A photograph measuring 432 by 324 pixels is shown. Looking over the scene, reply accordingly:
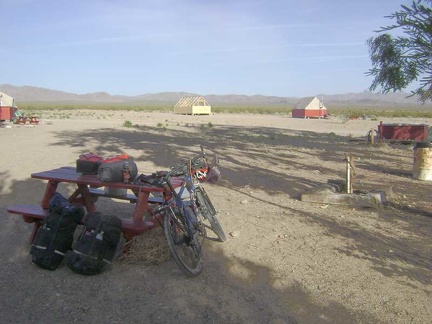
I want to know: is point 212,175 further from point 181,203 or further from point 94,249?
point 94,249

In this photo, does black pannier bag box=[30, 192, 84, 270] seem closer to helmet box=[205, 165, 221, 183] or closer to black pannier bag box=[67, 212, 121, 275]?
black pannier bag box=[67, 212, 121, 275]

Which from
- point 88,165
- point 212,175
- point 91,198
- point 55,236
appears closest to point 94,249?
point 55,236

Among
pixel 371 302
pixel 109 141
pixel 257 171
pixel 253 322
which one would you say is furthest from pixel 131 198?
pixel 109 141

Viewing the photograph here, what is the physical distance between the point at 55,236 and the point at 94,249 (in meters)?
0.44

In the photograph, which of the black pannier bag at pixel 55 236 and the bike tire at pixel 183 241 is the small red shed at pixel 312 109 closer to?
the bike tire at pixel 183 241

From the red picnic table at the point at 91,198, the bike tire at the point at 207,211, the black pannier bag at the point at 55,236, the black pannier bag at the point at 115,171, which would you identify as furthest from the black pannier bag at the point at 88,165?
the bike tire at the point at 207,211

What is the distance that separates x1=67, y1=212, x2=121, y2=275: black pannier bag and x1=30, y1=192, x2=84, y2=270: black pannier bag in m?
0.15

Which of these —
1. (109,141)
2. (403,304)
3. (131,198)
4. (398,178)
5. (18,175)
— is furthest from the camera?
(109,141)

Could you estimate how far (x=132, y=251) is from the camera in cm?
433

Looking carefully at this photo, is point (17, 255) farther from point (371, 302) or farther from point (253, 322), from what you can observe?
point (371, 302)

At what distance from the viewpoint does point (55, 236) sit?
164 inches

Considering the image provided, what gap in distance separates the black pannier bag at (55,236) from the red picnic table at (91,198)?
15.5 inches

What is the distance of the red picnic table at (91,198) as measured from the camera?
4.38 metres

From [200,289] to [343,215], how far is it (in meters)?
2.90
